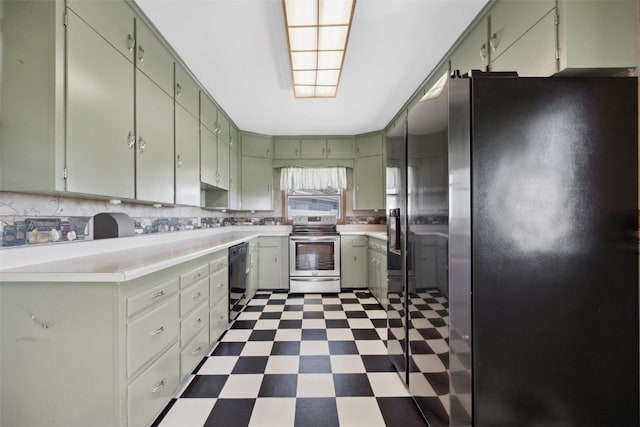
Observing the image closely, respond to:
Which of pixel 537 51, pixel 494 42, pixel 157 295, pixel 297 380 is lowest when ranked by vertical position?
pixel 297 380

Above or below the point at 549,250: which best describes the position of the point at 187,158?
above

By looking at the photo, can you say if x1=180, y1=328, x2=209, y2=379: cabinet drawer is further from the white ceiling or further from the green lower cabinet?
the green lower cabinet

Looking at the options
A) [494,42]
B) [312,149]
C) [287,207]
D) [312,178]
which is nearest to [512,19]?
[494,42]

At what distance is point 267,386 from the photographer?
6.02ft

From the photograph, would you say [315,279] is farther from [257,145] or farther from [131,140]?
[131,140]

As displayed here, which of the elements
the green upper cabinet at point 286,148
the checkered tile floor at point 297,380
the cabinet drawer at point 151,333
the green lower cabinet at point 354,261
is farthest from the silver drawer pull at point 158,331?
the green upper cabinet at point 286,148

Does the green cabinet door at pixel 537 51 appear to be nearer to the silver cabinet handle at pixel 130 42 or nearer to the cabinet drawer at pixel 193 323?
the silver cabinet handle at pixel 130 42

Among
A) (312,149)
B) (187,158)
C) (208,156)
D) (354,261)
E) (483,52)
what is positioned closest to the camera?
(483,52)

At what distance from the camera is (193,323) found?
191cm

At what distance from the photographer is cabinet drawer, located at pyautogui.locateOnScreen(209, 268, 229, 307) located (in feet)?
7.49

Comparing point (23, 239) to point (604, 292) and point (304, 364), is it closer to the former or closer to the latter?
point (304, 364)

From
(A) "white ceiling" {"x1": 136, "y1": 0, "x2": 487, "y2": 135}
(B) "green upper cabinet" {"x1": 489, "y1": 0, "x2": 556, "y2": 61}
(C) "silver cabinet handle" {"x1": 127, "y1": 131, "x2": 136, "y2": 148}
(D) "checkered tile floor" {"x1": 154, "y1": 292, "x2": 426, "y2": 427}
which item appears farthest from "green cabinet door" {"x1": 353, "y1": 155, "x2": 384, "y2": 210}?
(C) "silver cabinet handle" {"x1": 127, "y1": 131, "x2": 136, "y2": 148}

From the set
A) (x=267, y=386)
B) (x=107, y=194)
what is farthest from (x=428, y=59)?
(x=267, y=386)

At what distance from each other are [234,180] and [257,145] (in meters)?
0.74
